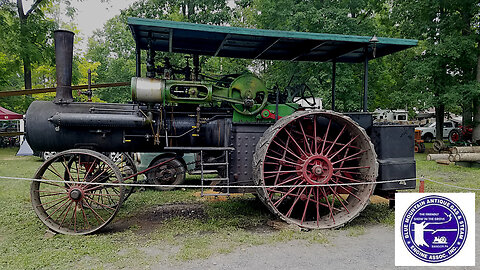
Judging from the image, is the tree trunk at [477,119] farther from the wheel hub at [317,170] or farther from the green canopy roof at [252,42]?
the wheel hub at [317,170]

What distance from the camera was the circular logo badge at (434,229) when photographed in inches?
143

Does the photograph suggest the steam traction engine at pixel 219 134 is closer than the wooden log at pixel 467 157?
Yes

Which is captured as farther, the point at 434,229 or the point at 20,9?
the point at 20,9

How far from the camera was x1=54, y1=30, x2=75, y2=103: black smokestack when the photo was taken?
197 inches

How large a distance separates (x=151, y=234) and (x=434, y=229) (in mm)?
3665

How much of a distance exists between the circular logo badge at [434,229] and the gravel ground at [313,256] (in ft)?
1.57

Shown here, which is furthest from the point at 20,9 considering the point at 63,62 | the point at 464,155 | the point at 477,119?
the point at 477,119

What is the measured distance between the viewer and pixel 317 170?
5070 millimetres

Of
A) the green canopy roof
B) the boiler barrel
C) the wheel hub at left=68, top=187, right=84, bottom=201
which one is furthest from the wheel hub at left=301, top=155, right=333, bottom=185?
the wheel hub at left=68, top=187, right=84, bottom=201

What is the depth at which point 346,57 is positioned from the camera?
6.91 metres

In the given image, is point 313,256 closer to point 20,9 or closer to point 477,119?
point 477,119

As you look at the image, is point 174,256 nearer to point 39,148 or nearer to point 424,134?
point 39,148

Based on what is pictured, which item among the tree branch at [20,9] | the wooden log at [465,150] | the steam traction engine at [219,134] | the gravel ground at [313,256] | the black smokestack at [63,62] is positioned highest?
the tree branch at [20,9]

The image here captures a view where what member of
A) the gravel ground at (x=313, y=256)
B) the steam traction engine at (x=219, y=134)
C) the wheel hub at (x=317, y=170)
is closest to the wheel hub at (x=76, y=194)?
the steam traction engine at (x=219, y=134)
